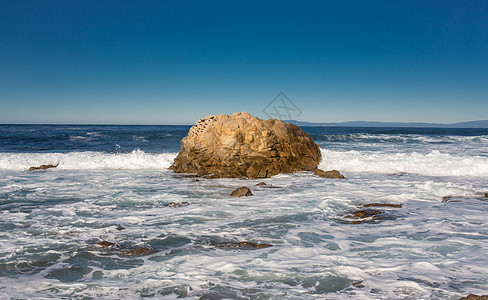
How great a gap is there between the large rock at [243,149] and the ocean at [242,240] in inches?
58.5

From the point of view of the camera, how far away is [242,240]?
4883 mm

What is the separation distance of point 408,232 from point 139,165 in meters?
11.4

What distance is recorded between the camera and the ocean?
3416mm

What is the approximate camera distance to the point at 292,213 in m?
6.52

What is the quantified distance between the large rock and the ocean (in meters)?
1.48

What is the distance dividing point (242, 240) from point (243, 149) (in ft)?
21.4

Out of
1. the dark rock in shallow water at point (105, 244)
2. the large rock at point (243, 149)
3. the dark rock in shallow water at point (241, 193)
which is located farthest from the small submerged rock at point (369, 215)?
the large rock at point (243, 149)

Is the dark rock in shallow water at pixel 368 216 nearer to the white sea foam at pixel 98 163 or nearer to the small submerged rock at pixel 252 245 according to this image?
the small submerged rock at pixel 252 245

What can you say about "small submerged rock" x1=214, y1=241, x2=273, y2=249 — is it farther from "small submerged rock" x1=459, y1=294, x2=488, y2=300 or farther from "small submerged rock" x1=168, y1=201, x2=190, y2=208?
"small submerged rock" x1=168, y1=201, x2=190, y2=208

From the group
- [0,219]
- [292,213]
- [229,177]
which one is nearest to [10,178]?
[0,219]

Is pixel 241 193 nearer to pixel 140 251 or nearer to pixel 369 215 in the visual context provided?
pixel 369 215

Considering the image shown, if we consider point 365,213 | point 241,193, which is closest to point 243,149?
point 241,193

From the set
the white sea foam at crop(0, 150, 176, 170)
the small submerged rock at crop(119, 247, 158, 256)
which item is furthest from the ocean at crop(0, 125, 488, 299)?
the white sea foam at crop(0, 150, 176, 170)

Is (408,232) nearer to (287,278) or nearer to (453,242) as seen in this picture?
(453,242)
